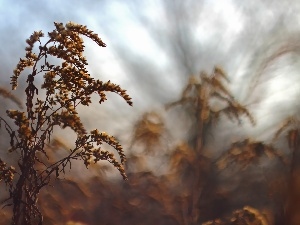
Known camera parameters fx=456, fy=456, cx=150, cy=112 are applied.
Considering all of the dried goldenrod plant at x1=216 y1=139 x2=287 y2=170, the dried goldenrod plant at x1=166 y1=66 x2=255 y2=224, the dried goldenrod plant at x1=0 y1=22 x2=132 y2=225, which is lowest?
the dried goldenrod plant at x1=0 y1=22 x2=132 y2=225

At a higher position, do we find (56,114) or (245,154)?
(245,154)

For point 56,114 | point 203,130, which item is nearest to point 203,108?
point 203,130

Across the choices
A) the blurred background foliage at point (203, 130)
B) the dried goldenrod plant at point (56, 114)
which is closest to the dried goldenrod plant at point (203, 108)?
the blurred background foliage at point (203, 130)

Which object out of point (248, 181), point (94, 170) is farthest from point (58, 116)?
point (248, 181)

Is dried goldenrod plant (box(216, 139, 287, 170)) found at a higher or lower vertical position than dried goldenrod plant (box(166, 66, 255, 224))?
lower

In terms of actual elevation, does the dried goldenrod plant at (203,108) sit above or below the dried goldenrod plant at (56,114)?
above

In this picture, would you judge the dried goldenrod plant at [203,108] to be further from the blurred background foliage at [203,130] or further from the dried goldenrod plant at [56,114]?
the dried goldenrod plant at [56,114]

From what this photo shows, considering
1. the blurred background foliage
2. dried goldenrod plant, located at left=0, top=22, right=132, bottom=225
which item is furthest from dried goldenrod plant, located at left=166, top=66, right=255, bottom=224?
dried goldenrod plant, located at left=0, top=22, right=132, bottom=225

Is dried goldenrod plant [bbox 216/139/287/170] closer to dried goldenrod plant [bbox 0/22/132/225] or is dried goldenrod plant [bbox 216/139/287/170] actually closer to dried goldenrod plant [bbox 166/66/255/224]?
dried goldenrod plant [bbox 166/66/255/224]

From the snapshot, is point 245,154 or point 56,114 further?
point 245,154

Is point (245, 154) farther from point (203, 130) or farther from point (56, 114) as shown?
point (56, 114)

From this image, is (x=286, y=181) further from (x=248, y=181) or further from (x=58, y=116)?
(x=58, y=116)
